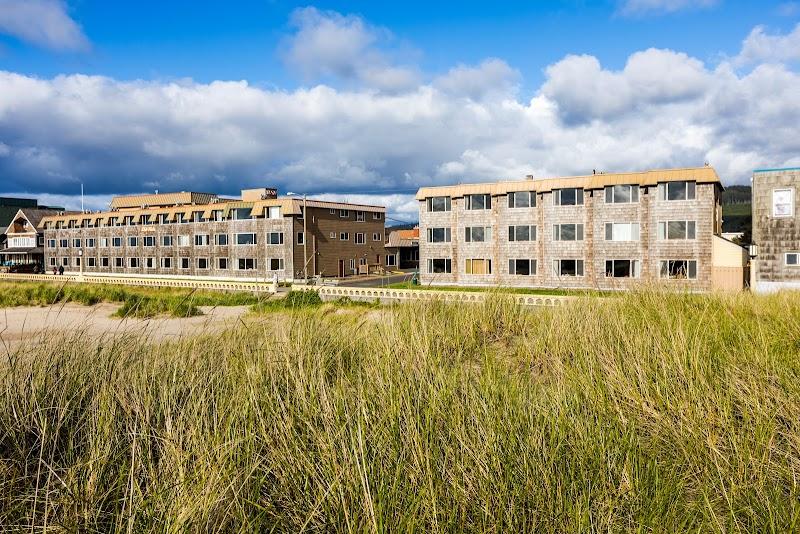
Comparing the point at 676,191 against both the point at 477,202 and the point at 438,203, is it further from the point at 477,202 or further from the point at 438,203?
the point at 438,203

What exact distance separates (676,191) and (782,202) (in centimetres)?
593

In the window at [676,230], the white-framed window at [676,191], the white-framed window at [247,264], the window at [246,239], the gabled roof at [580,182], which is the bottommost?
the white-framed window at [247,264]

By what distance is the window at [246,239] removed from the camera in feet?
170

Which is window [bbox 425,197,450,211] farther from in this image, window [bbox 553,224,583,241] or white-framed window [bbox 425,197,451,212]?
window [bbox 553,224,583,241]

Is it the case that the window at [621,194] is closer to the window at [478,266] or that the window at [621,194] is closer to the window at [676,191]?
the window at [676,191]

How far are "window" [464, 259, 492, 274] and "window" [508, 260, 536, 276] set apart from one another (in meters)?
1.65

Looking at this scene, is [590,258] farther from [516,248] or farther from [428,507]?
[428,507]

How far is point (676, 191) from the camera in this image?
34750 millimetres

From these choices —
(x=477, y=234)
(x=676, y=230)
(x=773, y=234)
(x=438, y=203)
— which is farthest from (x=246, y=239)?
(x=773, y=234)

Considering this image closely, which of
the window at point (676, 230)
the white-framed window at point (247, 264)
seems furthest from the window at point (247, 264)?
the window at point (676, 230)

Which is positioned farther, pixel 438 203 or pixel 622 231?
pixel 438 203

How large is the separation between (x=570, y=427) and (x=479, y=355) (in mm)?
4280

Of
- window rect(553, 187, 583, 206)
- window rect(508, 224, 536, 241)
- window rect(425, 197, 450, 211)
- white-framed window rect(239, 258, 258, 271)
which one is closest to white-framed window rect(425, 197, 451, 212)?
window rect(425, 197, 450, 211)

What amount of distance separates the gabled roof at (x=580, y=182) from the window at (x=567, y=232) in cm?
272
